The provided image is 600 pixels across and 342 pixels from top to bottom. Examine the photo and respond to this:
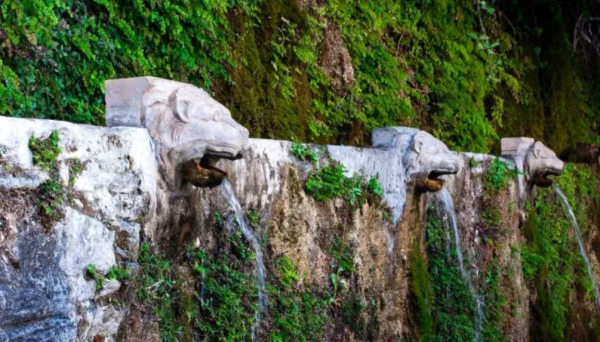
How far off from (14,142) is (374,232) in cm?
263

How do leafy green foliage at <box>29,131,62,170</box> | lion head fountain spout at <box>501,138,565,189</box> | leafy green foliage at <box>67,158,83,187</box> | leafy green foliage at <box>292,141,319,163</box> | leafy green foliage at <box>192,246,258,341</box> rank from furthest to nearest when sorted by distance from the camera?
lion head fountain spout at <box>501,138,565,189</box>
leafy green foliage at <box>292,141,319,163</box>
leafy green foliage at <box>192,246,258,341</box>
leafy green foliage at <box>67,158,83,187</box>
leafy green foliage at <box>29,131,62,170</box>

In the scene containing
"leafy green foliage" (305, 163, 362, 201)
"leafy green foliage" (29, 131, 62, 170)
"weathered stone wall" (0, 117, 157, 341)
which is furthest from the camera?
"leafy green foliage" (305, 163, 362, 201)

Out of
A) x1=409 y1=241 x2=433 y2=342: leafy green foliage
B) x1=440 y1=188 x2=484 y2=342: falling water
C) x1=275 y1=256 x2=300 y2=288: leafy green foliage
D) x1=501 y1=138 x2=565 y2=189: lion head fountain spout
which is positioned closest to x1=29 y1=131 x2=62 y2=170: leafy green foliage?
x1=275 y1=256 x2=300 y2=288: leafy green foliage

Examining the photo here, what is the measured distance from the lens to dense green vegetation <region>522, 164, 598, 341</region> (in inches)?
275

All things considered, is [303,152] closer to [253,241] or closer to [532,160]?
[253,241]

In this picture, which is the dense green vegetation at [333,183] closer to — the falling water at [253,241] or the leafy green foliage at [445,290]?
the falling water at [253,241]

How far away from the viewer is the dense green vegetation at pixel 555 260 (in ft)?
22.9

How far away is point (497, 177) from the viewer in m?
6.34

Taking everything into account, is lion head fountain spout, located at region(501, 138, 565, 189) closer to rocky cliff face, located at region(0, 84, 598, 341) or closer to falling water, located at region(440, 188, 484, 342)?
rocky cliff face, located at region(0, 84, 598, 341)

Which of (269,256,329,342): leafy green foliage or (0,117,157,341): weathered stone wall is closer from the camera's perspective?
(0,117,157,341): weathered stone wall

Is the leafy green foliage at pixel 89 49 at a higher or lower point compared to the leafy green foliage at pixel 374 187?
higher

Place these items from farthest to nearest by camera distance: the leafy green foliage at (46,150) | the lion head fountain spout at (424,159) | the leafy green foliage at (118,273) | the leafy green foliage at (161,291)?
the lion head fountain spout at (424,159), the leafy green foliage at (161,291), the leafy green foliage at (118,273), the leafy green foliage at (46,150)

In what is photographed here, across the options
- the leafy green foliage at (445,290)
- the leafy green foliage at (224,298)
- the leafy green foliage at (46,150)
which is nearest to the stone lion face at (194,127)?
the leafy green foliage at (224,298)

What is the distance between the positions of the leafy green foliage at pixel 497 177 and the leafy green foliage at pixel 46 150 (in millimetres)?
3929
